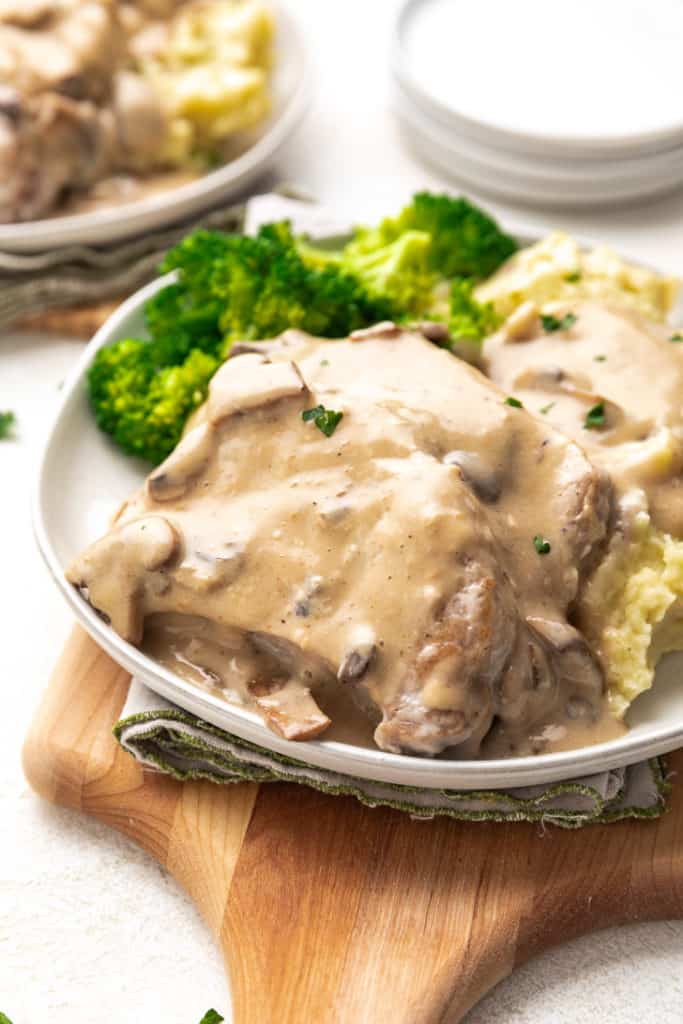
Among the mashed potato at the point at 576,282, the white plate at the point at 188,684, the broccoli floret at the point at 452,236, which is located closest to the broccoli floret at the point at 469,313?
the mashed potato at the point at 576,282

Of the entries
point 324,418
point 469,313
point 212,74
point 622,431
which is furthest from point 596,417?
point 212,74

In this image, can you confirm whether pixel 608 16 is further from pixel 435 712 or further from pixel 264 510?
pixel 435 712

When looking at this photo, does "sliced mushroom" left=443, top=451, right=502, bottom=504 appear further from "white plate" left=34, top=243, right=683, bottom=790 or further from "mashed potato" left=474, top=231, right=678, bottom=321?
"mashed potato" left=474, top=231, right=678, bottom=321

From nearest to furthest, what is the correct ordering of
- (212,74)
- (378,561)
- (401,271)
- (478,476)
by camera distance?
(378,561) < (478,476) < (401,271) < (212,74)

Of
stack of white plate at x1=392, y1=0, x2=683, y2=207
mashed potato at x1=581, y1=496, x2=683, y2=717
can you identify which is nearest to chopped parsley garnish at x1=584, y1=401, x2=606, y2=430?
mashed potato at x1=581, y1=496, x2=683, y2=717

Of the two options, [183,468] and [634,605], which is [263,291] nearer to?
[183,468]

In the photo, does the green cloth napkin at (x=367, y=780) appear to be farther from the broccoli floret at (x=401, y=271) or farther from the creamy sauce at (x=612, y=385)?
the broccoli floret at (x=401, y=271)

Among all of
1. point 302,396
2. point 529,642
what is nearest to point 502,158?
point 302,396
